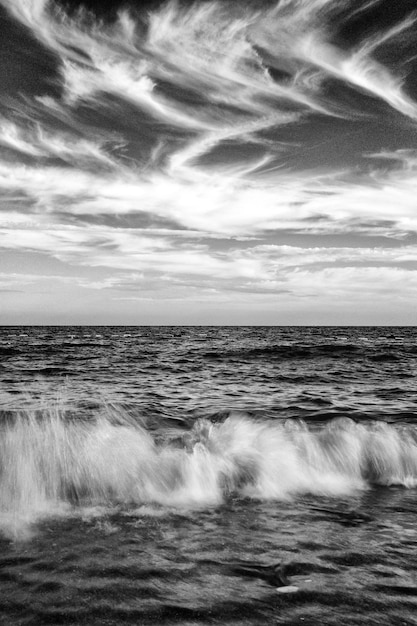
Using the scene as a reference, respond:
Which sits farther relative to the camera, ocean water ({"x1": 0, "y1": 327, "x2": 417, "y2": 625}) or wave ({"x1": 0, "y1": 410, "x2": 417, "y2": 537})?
wave ({"x1": 0, "y1": 410, "x2": 417, "y2": 537})

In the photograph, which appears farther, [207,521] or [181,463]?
[181,463]

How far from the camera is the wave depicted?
570cm

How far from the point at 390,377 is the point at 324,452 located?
13.1 metres

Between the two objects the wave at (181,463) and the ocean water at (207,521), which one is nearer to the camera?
the ocean water at (207,521)

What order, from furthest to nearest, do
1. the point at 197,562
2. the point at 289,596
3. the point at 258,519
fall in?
the point at 258,519 → the point at 197,562 → the point at 289,596

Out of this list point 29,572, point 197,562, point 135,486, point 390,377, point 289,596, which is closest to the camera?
point 289,596

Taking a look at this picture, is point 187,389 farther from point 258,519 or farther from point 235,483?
point 258,519

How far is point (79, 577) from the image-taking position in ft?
12.2

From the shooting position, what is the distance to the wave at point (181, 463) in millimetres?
5699

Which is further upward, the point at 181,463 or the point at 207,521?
the point at 181,463

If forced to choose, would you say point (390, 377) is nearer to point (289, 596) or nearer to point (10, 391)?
point (10, 391)

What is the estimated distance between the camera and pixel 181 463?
257 inches

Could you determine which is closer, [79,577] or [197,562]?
[79,577]

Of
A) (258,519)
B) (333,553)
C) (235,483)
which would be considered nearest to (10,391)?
(235,483)
